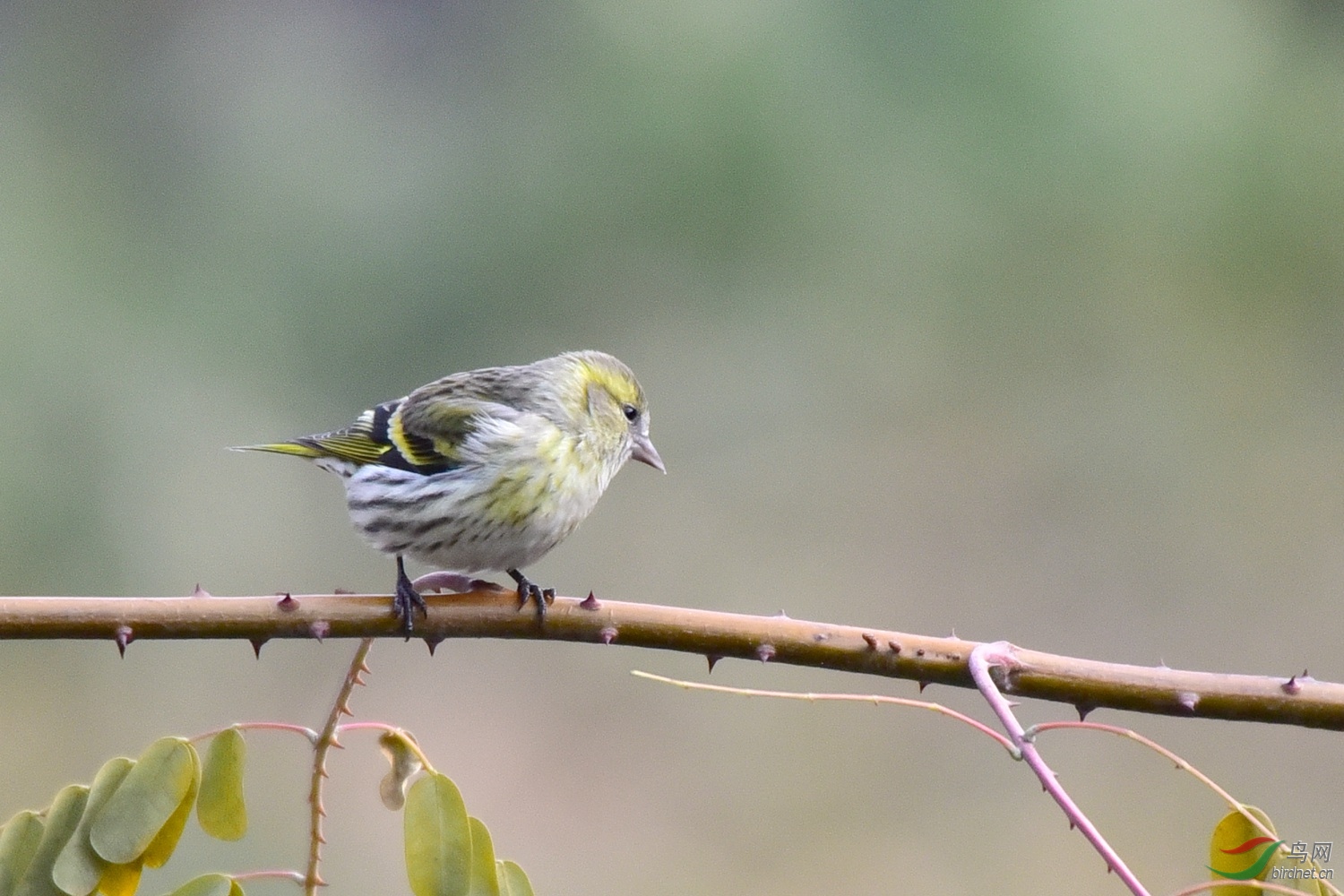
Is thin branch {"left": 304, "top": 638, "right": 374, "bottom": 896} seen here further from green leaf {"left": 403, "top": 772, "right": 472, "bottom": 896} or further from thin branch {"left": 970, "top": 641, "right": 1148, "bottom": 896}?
thin branch {"left": 970, "top": 641, "right": 1148, "bottom": 896}

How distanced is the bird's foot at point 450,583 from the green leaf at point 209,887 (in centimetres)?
56

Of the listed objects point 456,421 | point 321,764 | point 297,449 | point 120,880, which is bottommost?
point 120,880

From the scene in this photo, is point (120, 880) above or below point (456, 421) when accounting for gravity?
below

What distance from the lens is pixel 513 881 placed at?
66.8 inches

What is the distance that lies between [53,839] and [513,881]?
540 mm

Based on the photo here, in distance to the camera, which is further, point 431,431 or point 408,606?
point 431,431

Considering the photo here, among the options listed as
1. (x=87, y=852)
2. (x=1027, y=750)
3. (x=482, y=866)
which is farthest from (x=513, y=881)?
(x=1027, y=750)

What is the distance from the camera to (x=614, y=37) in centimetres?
651

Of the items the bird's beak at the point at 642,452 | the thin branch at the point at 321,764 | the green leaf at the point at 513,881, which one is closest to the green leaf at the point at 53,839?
the thin branch at the point at 321,764

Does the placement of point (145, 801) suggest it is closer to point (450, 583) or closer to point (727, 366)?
point (450, 583)

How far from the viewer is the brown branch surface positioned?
5.24ft

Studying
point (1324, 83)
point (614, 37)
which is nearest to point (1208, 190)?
point (1324, 83)

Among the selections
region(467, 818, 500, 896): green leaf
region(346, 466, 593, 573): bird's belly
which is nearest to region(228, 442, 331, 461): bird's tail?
region(346, 466, 593, 573): bird's belly

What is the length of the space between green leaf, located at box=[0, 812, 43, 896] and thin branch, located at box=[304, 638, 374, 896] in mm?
320
